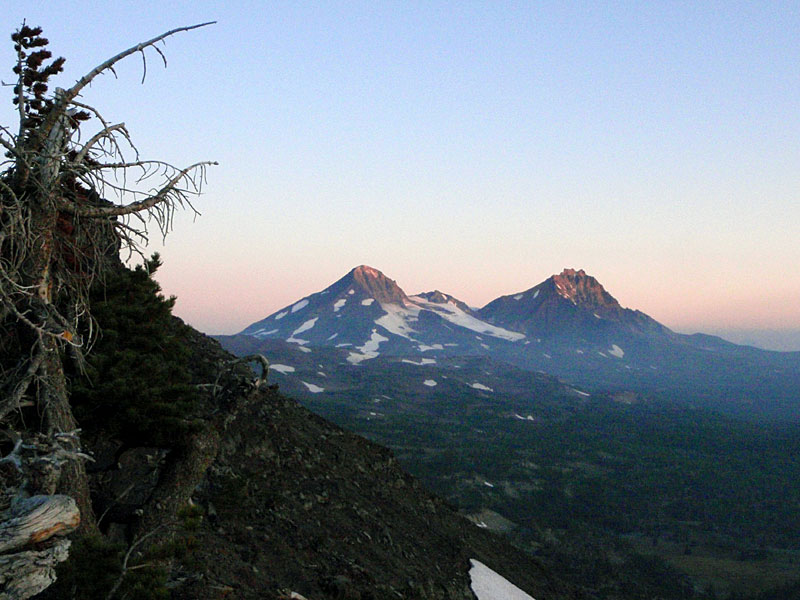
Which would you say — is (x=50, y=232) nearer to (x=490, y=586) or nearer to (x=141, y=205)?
(x=141, y=205)

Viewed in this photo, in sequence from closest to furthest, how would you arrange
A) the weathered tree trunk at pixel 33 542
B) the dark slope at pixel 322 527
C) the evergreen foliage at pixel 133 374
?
the weathered tree trunk at pixel 33 542 < the evergreen foliage at pixel 133 374 < the dark slope at pixel 322 527

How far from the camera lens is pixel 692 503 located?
5000 inches

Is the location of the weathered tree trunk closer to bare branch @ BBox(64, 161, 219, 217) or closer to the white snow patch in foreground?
bare branch @ BBox(64, 161, 219, 217)

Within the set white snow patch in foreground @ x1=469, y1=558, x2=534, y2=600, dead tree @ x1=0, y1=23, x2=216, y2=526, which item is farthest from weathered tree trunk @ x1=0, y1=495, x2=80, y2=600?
white snow patch in foreground @ x1=469, y1=558, x2=534, y2=600

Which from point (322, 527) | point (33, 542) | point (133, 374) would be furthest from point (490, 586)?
point (33, 542)

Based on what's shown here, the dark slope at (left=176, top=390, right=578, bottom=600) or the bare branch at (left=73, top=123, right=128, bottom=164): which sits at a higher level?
the bare branch at (left=73, top=123, right=128, bottom=164)

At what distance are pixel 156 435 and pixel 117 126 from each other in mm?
6974

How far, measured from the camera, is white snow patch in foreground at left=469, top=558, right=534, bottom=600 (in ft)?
79.2

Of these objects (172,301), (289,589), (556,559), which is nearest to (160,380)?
(172,301)

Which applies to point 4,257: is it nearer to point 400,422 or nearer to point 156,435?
point 156,435

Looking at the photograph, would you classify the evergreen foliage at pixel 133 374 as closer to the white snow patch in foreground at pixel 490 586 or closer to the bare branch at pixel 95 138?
the bare branch at pixel 95 138

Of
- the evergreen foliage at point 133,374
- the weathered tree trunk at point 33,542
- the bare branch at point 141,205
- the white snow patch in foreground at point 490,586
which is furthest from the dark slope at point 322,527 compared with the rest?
the bare branch at point 141,205

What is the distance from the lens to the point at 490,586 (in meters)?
25.0

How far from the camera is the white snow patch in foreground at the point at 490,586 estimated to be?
2412 cm
